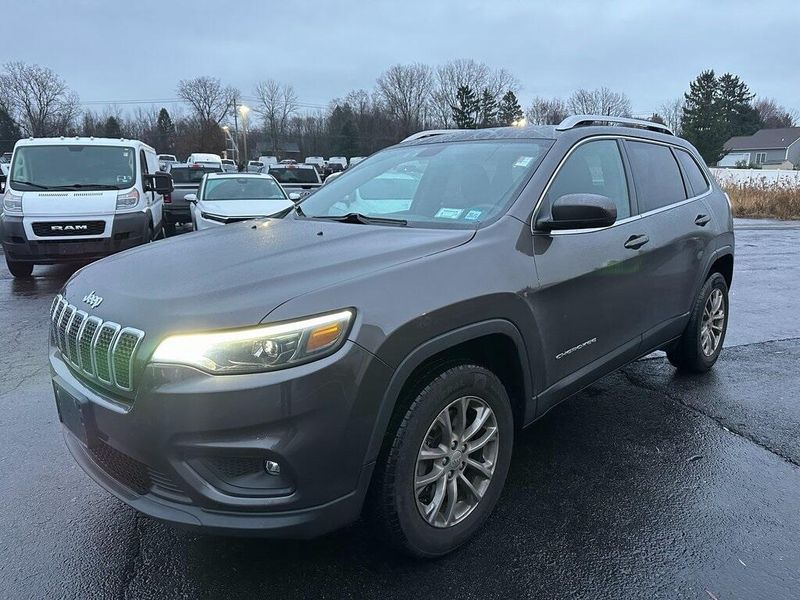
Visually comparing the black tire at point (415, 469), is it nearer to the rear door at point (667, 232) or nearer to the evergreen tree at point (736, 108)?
the rear door at point (667, 232)

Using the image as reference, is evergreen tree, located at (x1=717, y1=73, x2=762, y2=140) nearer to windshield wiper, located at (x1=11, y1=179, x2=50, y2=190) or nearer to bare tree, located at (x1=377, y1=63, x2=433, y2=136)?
bare tree, located at (x1=377, y1=63, x2=433, y2=136)

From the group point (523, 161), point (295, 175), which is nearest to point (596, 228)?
point (523, 161)

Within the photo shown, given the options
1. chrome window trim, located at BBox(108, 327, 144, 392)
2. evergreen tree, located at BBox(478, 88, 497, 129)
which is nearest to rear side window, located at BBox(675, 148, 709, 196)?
chrome window trim, located at BBox(108, 327, 144, 392)

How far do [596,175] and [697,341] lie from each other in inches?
72.3

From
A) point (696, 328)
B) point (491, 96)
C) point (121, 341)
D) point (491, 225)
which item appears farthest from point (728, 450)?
point (491, 96)

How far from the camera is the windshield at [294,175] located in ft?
59.4

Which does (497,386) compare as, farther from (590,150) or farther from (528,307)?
(590,150)

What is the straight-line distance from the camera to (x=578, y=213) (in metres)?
2.78

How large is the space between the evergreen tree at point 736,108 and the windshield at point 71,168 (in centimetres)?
8972

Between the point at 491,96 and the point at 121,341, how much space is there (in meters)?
89.8

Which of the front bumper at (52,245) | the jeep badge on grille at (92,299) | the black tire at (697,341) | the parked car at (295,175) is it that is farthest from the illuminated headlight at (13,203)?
the parked car at (295,175)

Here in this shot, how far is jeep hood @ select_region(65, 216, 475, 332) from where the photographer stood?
2.06 metres

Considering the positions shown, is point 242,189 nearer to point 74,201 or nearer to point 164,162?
point 74,201

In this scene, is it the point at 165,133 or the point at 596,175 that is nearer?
the point at 596,175
